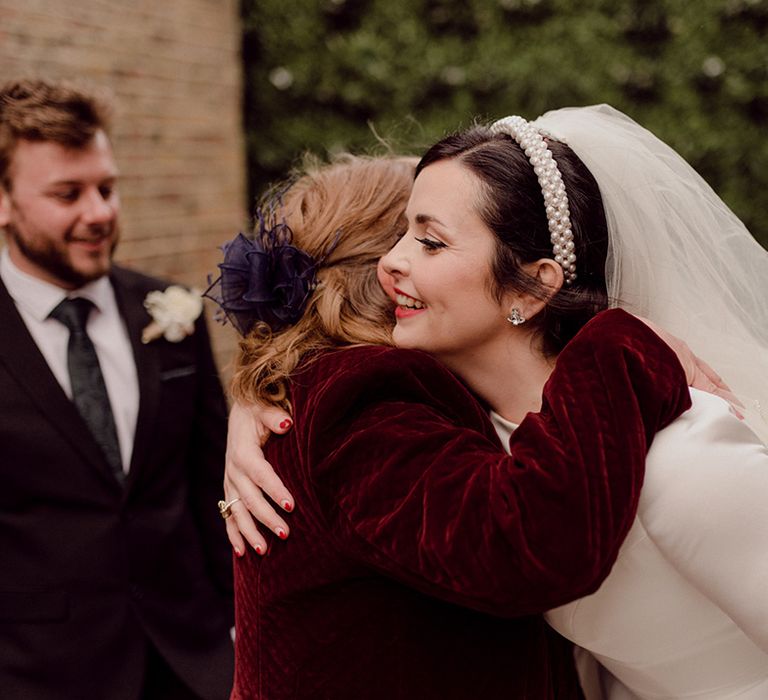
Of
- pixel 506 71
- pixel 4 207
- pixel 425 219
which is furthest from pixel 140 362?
pixel 506 71

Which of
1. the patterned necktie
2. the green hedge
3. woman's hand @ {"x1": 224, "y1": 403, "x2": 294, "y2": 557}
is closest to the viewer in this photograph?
woman's hand @ {"x1": 224, "y1": 403, "x2": 294, "y2": 557}

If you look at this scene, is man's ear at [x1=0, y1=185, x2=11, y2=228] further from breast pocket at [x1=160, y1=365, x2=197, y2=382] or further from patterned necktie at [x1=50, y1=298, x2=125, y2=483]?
breast pocket at [x1=160, y1=365, x2=197, y2=382]

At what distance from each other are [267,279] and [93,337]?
122 cm

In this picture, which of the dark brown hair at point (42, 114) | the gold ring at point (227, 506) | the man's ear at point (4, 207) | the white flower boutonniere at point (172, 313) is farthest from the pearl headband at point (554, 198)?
the man's ear at point (4, 207)

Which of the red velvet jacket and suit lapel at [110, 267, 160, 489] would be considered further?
suit lapel at [110, 267, 160, 489]

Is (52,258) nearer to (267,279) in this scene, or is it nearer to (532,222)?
(267,279)

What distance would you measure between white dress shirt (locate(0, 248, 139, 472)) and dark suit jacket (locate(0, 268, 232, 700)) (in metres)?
0.05

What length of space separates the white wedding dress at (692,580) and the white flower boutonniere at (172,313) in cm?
172

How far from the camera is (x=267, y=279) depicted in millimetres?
1820

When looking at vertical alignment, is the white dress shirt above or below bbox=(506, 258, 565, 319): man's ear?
below

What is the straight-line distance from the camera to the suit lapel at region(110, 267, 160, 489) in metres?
2.70

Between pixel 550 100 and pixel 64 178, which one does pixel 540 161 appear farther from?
pixel 550 100

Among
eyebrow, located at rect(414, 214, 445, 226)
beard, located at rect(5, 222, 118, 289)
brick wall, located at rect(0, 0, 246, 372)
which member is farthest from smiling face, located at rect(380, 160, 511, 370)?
brick wall, located at rect(0, 0, 246, 372)

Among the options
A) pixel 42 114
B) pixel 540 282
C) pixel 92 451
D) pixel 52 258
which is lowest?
pixel 92 451
